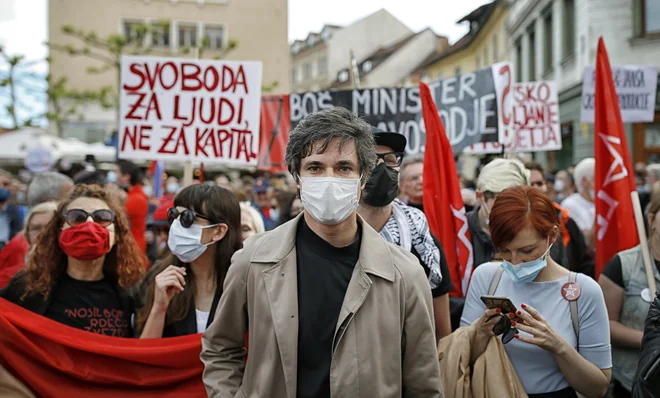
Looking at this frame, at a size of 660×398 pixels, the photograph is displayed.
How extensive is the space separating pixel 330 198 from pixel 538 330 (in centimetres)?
114

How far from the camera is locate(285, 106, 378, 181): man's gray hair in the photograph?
2.54 meters

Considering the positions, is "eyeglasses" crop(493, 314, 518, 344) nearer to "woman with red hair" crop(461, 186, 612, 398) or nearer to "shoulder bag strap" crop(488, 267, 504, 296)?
"woman with red hair" crop(461, 186, 612, 398)

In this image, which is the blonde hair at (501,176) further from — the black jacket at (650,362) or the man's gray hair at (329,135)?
the black jacket at (650,362)

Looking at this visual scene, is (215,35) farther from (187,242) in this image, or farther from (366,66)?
(187,242)

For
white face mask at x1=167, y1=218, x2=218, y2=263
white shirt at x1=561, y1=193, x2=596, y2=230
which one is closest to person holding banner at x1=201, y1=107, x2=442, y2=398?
white face mask at x1=167, y1=218, x2=218, y2=263

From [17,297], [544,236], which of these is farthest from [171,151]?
[544,236]

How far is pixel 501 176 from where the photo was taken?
177 inches

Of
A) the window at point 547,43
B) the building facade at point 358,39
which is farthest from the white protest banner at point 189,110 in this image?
the building facade at point 358,39

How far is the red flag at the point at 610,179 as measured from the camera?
4.61 metres

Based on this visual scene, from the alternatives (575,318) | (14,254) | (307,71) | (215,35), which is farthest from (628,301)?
(307,71)

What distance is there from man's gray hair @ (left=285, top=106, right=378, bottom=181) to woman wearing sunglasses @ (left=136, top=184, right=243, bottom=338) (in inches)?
48.8

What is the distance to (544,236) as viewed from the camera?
10.5 feet

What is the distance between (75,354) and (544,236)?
2.30m

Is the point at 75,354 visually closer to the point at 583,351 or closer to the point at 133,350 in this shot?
the point at 133,350
